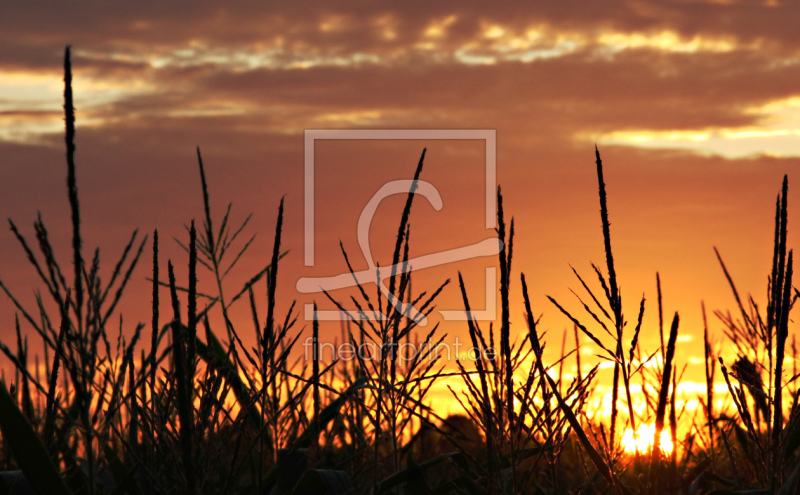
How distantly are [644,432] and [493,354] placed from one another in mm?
837

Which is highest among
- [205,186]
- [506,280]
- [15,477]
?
[205,186]

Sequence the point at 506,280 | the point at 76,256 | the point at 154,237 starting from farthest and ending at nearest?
the point at 154,237 → the point at 506,280 → the point at 76,256

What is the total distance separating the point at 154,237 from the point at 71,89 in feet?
1.83

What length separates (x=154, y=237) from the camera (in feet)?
6.99

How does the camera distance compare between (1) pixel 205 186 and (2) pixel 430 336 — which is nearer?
(2) pixel 430 336

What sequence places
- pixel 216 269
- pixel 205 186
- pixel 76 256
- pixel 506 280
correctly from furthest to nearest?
pixel 216 269 → pixel 205 186 → pixel 506 280 → pixel 76 256

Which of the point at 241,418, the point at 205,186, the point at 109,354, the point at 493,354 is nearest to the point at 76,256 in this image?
the point at 109,354

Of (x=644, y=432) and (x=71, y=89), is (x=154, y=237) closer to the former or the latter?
(x=71, y=89)

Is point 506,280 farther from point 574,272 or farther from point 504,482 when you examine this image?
point 504,482

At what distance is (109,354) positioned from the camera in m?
2.10

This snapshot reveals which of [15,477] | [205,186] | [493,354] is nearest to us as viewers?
[493,354]

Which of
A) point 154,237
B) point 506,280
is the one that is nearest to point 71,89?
point 154,237

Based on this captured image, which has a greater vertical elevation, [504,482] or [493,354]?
[493,354]

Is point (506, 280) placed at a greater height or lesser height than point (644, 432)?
greater
